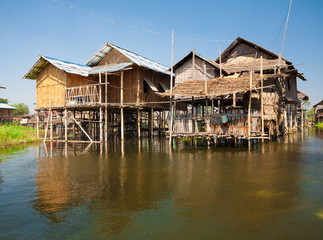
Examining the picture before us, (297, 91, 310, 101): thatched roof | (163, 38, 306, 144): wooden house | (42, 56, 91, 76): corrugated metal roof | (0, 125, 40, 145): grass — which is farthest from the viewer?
(297, 91, 310, 101): thatched roof

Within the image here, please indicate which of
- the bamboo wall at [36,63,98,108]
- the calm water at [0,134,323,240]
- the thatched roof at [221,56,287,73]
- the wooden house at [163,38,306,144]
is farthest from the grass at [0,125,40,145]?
the thatched roof at [221,56,287,73]

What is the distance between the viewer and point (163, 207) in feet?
18.0

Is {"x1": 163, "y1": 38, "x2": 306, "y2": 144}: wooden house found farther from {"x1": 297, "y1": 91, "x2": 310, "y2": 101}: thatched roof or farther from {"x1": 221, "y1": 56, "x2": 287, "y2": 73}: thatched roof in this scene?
{"x1": 297, "y1": 91, "x2": 310, "y2": 101}: thatched roof

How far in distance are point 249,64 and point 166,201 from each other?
59.2ft

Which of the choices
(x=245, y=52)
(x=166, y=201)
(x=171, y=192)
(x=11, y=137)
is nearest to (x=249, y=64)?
(x=245, y=52)

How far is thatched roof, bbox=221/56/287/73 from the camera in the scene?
2030cm

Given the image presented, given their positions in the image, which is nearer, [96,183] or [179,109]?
[96,183]

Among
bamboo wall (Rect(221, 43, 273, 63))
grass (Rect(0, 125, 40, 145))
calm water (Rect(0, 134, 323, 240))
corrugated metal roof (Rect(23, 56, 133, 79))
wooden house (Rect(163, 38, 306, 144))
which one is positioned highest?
bamboo wall (Rect(221, 43, 273, 63))

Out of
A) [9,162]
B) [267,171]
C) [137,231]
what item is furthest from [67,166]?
[267,171]

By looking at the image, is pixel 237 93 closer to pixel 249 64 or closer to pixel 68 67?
pixel 249 64

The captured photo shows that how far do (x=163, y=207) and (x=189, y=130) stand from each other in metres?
10.8

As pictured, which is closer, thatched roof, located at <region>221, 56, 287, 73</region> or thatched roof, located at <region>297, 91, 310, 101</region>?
thatched roof, located at <region>221, 56, 287, 73</region>

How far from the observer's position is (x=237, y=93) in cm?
1744

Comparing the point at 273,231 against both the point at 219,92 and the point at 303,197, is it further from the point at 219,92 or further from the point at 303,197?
the point at 219,92
